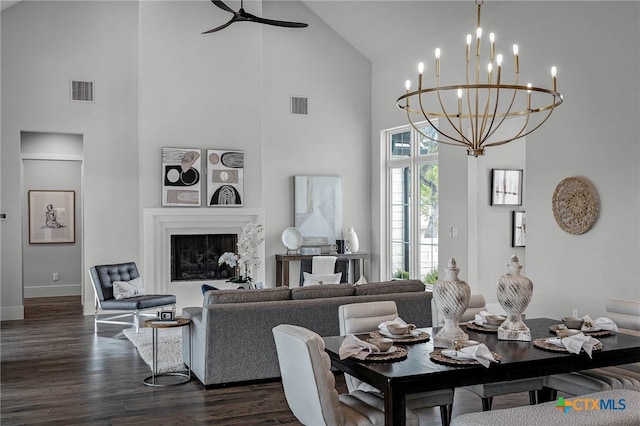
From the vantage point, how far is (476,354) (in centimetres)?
320

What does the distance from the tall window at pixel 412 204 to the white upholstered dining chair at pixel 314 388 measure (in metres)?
6.12

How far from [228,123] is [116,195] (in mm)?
1880

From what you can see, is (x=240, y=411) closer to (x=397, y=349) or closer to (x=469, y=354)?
(x=397, y=349)

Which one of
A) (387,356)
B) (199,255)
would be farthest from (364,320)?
(199,255)

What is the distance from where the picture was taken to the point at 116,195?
9141mm

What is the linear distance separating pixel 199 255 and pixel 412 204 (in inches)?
126

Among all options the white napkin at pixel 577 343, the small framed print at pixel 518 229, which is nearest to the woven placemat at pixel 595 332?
the white napkin at pixel 577 343

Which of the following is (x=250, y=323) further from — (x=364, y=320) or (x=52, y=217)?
(x=52, y=217)

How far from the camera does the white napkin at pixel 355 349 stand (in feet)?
A: 10.9

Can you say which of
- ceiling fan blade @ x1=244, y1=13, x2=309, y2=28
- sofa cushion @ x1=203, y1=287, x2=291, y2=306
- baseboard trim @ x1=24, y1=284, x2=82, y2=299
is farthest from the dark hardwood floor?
baseboard trim @ x1=24, y1=284, x2=82, y2=299

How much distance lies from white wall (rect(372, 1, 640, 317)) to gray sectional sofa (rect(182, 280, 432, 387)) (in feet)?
6.94

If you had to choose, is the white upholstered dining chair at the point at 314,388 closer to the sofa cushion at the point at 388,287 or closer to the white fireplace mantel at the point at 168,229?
the sofa cushion at the point at 388,287

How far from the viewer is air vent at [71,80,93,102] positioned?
895cm

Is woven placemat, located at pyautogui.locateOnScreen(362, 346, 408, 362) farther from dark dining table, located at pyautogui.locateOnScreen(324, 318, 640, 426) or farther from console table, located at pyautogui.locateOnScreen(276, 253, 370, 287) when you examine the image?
console table, located at pyautogui.locateOnScreen(276, 253, 370, 287)
